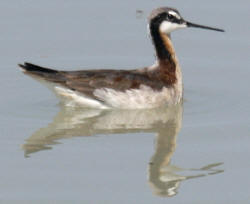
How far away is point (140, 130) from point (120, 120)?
0.76 meters

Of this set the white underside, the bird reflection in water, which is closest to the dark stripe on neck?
the white underside

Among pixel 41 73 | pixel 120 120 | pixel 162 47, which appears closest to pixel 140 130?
pixel 120 120

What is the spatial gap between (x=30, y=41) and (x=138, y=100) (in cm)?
403

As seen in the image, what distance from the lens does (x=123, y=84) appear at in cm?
1534

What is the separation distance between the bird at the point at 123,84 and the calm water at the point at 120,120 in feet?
0.70

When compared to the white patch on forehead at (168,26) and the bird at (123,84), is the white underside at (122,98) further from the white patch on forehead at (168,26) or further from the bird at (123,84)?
the white patch on forehead at (168,26)

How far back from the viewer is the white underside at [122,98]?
50.1 ft

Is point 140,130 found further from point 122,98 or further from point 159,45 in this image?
point 159,45

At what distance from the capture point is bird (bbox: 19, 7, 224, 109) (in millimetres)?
15195

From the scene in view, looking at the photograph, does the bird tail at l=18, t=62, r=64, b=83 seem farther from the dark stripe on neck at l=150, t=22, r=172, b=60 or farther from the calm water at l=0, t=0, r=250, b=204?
the dark stripe on neck at l=150, t=22, r=172, b=60

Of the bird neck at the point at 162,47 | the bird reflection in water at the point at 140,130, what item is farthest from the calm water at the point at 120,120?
the bird neck at the point at 162,47

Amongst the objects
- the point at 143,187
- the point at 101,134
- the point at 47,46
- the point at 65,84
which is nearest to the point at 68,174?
the point at 143,187

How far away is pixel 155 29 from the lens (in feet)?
52.5

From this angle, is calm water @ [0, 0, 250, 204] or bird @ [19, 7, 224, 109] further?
bird @ [19, 7, 224, 109]
